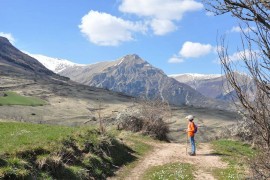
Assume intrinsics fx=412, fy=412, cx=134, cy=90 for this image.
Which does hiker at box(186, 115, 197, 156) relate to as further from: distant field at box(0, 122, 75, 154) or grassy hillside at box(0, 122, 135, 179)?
distant field at box(0, 122, 75, 154)

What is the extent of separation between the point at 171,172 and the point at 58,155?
24.5 feet

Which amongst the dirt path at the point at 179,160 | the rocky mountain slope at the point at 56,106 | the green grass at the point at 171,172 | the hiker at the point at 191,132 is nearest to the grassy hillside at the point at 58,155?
the dirt path at the point at 179,160

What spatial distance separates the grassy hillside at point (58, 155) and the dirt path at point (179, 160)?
1227 millimetres

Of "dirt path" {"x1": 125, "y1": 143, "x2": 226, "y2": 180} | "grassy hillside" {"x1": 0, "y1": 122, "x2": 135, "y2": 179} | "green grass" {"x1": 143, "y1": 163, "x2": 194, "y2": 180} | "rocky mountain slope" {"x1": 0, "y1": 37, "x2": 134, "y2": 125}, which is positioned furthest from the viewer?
"rocky mountain slope" {"x1": 0, "y1": 37, "x2": 134, "y2": 125}

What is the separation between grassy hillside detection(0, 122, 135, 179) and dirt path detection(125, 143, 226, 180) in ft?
4.02

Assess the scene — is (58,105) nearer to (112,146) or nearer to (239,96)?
(112,146)

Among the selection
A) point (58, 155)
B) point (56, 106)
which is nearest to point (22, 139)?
Result: point (58, 155)

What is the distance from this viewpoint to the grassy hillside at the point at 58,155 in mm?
14672

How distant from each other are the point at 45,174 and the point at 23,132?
5.67m

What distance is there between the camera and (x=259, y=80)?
891 cm

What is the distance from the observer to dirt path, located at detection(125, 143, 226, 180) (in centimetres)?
2272

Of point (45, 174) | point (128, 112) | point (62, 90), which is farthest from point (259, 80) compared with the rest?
point (62, 90)

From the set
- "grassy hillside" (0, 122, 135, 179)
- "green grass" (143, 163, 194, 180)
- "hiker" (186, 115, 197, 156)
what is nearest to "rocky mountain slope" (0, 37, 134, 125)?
"hiker" (186, 115, 197, 156)

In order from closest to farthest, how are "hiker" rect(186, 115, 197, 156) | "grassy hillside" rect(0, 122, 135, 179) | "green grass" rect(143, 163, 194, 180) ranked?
"grassy hillside" rect(0, 122, 135, 179)
"green grass" rect(143, 163, 194, 180)
"hiker" rect(186, 115, 197, 156)
